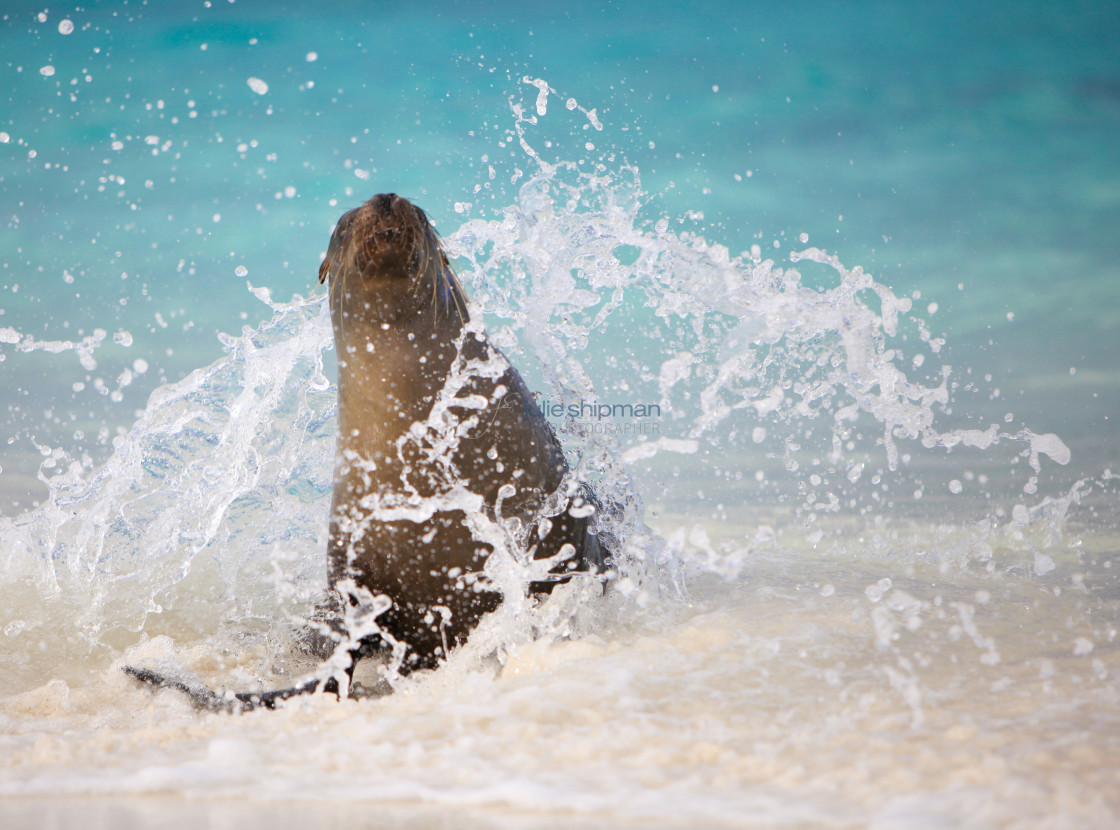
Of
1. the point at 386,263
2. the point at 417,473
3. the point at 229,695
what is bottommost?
the point at 229,695

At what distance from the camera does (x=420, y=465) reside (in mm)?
4445

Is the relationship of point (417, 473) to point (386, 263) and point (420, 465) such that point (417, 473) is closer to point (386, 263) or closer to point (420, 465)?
point (420, 465)

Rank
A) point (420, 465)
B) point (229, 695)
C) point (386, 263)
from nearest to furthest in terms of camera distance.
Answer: point (229, 695) → point (386, 263) → point (420, 465)

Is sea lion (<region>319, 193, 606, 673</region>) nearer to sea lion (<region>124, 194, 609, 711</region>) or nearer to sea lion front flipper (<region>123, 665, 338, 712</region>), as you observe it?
sea lion (<region>124, 194, 609, 711</region>)

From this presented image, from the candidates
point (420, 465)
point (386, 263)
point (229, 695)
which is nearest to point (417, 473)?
point (420, 465)

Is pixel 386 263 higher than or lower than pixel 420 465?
higher

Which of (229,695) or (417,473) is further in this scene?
(417,473)

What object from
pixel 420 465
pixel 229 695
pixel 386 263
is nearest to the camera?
pixel 229 695

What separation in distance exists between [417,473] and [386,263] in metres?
1.20

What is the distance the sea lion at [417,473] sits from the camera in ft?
14.6

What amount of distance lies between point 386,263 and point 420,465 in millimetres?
1152

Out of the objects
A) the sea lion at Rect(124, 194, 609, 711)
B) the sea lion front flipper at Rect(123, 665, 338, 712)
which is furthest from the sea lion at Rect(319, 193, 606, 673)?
the sea lion front flipper at Rect(123, 665, 338, 712)

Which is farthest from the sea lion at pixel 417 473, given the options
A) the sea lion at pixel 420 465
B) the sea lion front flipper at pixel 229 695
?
the sea lion front flipper at pixel 229 695

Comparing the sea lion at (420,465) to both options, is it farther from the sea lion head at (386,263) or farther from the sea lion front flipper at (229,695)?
the sea lion front flipper at (229,695)
